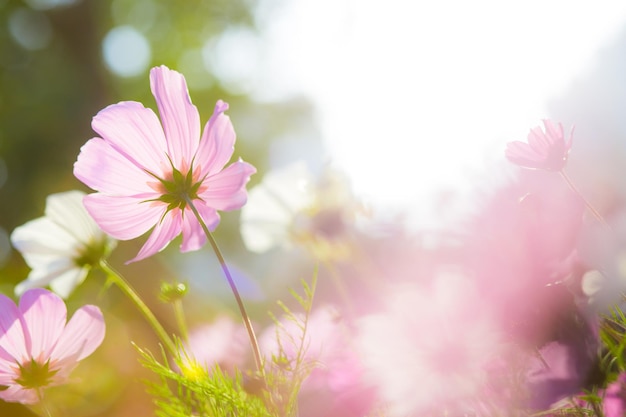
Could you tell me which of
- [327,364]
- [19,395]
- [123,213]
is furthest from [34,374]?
[327,364]

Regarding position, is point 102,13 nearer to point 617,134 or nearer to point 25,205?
point 25,205

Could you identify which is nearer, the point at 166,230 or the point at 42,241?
the point at 166,230

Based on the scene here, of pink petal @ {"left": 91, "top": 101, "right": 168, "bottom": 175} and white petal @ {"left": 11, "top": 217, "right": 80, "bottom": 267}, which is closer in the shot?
pink petal @ {"left": 91, "top": 101, "right": 168, "bottom": 175}

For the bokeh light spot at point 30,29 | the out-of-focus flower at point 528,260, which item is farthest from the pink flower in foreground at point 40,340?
the bokeh light spot at point 30,29

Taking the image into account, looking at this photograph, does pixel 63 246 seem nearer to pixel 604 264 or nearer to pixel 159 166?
pixel 159 166

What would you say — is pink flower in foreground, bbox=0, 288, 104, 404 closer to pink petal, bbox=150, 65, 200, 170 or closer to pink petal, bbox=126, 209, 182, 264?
pink petal, bbox=126, 209, 182, 264

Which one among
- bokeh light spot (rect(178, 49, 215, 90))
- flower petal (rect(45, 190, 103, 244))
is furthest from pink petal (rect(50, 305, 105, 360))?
bokeh light spot (rect(178, 49, 215, 90))
